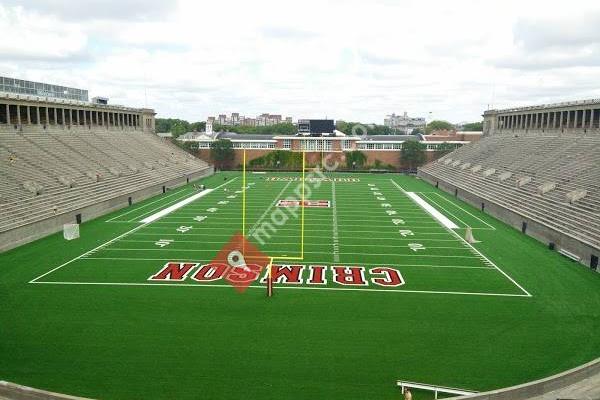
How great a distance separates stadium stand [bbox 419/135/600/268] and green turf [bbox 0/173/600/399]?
1374 millimetres

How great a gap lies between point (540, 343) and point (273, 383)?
6101 mm

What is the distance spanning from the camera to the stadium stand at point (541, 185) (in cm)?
1978

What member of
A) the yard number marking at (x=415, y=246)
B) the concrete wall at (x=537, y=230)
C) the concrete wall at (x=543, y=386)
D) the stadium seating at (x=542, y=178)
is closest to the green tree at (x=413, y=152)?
the stadium seating at (x=542, y=178)

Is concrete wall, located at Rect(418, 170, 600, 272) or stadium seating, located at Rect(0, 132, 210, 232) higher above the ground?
stadium seating, located at Rect(0, 132, 210, 232)

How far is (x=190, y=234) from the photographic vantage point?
71.6 feet

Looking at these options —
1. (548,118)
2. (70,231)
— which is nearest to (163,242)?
(70,231)

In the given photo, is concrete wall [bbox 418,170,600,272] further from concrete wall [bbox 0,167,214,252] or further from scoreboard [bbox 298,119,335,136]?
scoreboard [bbox 298,119,335,136]

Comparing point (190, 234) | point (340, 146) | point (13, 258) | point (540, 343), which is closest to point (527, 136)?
point (340, 146)

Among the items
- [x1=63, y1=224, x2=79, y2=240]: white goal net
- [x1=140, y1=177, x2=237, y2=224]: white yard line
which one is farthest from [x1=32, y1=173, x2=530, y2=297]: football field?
[x1=63, y1=224, x2=79, y2=240]: white goal net

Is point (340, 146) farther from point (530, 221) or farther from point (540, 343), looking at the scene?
point (540, 343)

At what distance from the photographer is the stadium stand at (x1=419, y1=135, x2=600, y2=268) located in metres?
19.8

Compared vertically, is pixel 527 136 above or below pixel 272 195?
above

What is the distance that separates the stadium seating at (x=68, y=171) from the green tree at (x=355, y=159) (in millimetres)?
21622

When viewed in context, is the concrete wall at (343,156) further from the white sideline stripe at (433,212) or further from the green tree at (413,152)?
the white sideline stripe at (433,212)
